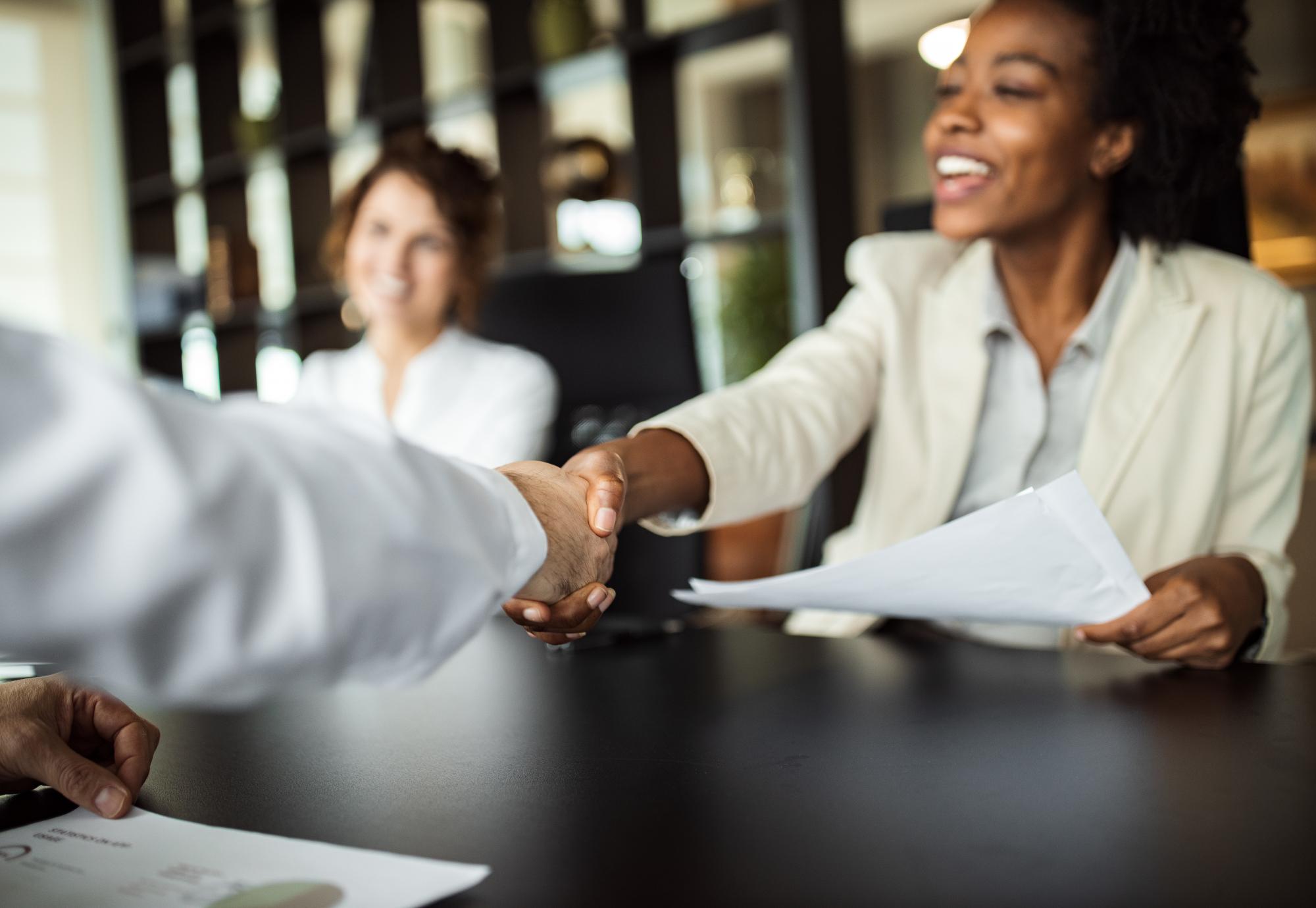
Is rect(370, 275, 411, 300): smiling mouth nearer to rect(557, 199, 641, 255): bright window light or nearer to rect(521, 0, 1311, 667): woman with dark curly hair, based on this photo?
rect(557, 199, 641, 255): bright window light

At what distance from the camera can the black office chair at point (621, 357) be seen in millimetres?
1786

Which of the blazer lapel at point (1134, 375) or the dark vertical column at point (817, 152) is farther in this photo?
the dark vertical column at point (817, 152)

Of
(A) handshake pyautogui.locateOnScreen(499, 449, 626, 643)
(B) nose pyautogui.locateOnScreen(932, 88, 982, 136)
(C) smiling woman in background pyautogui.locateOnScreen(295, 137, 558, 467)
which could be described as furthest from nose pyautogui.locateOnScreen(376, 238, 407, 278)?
(A) handshake pyautogui.locateOnScreen(499, 449, 626, 643)

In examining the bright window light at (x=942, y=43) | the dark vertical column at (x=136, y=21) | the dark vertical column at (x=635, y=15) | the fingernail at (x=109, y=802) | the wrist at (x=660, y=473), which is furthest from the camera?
the dark vertical column at (x=136, y=21)

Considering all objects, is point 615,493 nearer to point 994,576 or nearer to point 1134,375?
point 994,576

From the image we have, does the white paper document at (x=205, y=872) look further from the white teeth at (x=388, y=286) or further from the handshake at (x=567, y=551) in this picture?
the white teeth at (x=388, y=286)

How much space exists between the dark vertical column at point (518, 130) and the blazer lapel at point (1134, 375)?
2.28 m

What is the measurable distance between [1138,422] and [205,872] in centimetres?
113

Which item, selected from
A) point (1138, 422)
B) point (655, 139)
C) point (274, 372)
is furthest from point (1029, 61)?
point (274, 372)

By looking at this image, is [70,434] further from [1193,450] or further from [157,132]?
[157,132]

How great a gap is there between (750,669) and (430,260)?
5.67ft

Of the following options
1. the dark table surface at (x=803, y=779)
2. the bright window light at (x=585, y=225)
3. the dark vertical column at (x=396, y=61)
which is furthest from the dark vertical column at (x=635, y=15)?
the dark table surface at (x=803, y=779)

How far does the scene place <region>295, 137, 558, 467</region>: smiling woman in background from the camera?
2328 mm

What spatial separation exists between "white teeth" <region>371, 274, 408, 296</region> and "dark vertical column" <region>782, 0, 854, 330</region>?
869 mm
